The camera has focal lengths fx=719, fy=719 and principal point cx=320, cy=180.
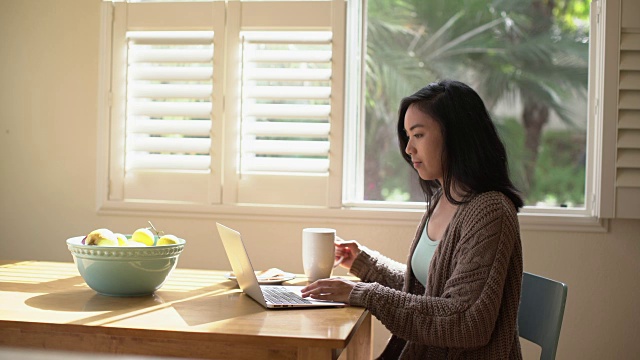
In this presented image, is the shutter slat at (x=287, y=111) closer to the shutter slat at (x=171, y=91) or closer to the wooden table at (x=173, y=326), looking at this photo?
the shutter slat at (x=171, y=91)

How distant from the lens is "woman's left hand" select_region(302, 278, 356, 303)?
163 centimetres

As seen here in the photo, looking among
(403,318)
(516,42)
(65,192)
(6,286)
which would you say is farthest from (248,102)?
(403,318)

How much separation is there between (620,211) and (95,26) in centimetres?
217

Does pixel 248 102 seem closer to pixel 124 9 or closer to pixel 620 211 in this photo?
pixel 124 9

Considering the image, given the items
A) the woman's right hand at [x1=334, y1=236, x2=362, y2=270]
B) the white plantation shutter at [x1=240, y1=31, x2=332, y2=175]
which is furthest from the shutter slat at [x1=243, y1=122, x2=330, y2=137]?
the woman's right hand at [x1=334, y1=236, x2=362, y2=270]

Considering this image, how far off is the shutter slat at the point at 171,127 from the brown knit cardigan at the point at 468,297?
4.59ft

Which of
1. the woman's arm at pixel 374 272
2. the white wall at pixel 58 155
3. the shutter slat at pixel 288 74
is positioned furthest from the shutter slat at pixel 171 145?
the woman's arm at pixel 374 272

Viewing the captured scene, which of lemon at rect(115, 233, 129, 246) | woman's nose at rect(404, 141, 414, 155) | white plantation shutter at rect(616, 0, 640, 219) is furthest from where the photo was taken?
white plantation shutter at rect(616, 0, 640, 219)

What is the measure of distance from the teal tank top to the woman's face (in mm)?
178

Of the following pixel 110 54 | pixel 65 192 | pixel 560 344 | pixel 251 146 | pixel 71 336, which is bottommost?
pixel 560 344

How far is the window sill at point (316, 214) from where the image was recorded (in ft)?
8.74

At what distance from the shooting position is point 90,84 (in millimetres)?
2959

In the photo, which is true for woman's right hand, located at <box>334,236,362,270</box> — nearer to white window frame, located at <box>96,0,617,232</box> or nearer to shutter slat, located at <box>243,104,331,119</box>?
white window frame, located at <box>96,0,617,232</box>

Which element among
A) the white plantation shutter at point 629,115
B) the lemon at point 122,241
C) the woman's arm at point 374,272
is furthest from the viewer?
Answer: the white plantation shutter at point 629,115
